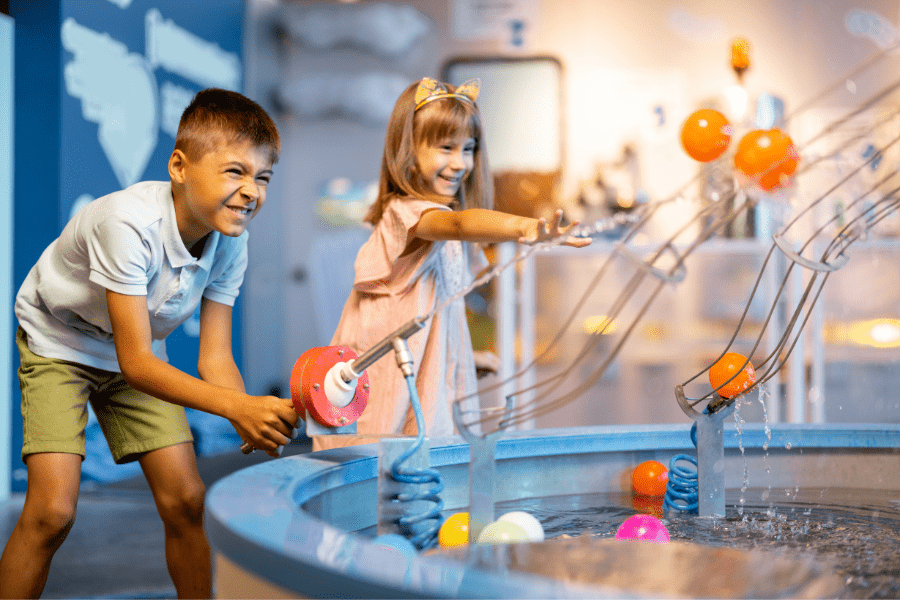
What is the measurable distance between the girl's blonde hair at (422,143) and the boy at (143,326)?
35 cm

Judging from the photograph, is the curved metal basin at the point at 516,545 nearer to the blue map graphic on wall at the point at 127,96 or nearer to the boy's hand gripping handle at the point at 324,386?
the boy's hand gripping handle at the point at 324,386

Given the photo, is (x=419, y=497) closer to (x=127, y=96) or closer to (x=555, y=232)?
(x=555, y=232)

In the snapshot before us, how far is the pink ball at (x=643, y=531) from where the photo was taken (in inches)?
36.8

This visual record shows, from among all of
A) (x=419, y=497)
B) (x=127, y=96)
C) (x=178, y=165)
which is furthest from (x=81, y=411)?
(x=127, y=96)

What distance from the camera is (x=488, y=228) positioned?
125 centimetres

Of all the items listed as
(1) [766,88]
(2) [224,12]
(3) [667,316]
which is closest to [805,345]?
(3) [667,316]

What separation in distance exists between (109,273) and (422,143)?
2.15 ft

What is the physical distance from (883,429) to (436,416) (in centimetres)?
72

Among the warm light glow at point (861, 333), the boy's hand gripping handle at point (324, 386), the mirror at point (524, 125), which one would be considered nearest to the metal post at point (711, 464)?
the boy's hand gripping handle at point (324, 386)

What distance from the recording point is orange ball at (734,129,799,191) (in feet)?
2.73

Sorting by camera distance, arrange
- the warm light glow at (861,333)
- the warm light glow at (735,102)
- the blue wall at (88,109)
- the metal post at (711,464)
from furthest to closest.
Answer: the warm light glow at (735,102)
the warm light glow at (861,333)
the blue wall at (88,109)
the metal post at (711,464)

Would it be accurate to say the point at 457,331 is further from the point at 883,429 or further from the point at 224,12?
the point at 224,12

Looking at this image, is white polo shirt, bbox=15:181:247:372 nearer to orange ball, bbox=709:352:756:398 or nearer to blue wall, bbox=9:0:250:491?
orange ball, bbox=709:352:756:398

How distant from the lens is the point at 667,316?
347 centimetres
